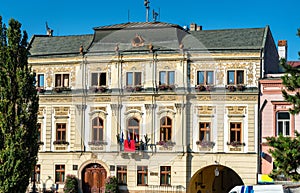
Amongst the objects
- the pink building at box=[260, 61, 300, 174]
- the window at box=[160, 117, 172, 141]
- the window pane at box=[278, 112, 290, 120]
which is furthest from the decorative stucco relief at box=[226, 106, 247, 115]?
the window at box=[160, 117, 172, 141]

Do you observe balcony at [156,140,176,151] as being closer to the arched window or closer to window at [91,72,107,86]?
the arched window

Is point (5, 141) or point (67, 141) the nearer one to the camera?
point (5, 141)

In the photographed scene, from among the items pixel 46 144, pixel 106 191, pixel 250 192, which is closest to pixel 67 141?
pixel 46 144

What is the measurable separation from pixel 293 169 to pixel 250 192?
8.51 meters

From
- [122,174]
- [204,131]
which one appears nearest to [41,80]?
[122,174]

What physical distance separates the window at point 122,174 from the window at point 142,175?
0.84 metres

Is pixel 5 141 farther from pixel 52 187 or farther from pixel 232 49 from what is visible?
pixel 232 49

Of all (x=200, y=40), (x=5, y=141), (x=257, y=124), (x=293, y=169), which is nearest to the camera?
(x=293, y=169)

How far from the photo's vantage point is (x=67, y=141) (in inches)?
1778

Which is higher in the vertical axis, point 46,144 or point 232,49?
point 232,49

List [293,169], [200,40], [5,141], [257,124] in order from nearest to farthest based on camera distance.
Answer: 1. [293,169]
2. [5,141]
3. [257,124]
4. [200,40]

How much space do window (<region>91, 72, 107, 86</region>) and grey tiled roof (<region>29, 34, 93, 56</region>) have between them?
2.09 metres

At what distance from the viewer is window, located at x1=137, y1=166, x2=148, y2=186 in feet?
143

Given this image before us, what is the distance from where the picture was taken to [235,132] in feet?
139
